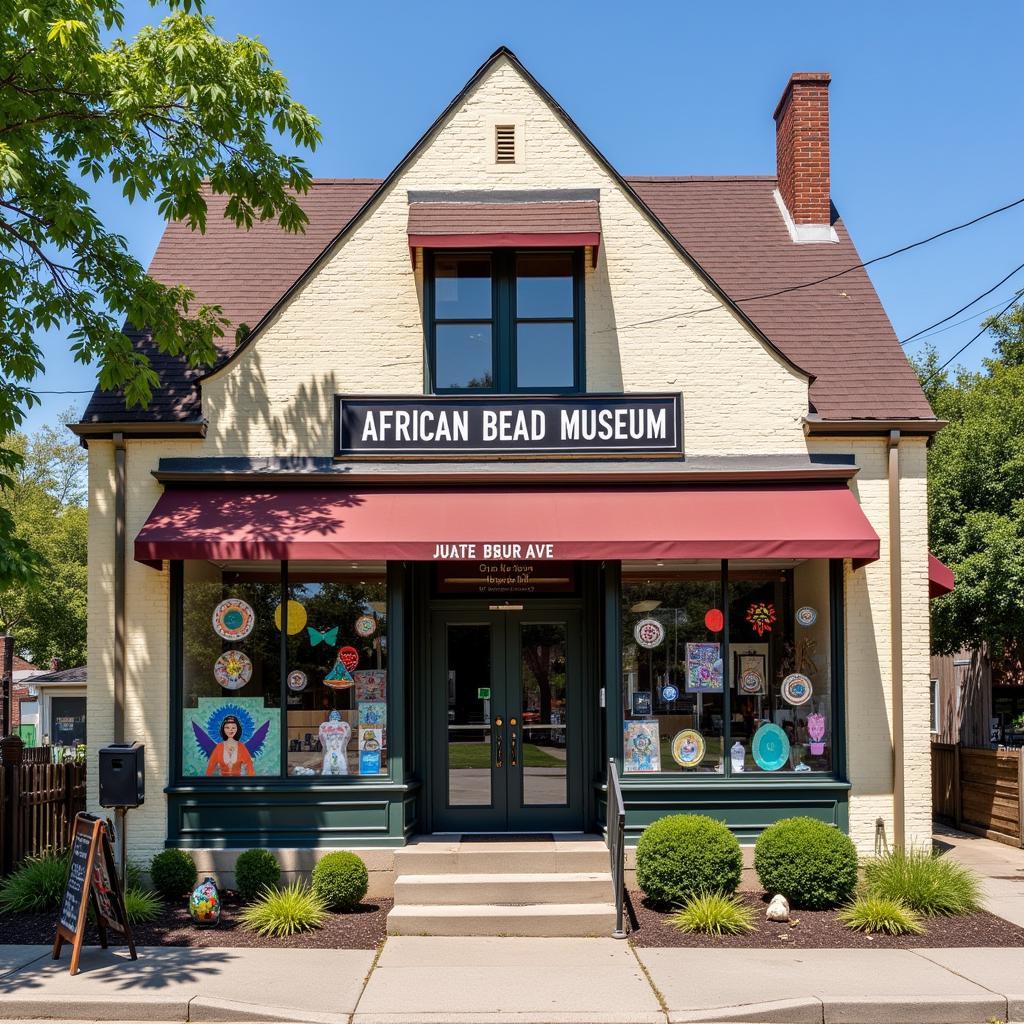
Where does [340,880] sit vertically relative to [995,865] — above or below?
above

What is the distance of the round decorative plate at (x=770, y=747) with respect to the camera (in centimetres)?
1261

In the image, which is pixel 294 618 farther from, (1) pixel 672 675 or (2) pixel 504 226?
(2) pixel 504 226

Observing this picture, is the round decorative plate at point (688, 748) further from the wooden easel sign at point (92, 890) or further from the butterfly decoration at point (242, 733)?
the wooden easel sign at point (92, 890)

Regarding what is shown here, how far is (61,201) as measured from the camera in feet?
36.7

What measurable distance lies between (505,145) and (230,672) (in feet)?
22.3

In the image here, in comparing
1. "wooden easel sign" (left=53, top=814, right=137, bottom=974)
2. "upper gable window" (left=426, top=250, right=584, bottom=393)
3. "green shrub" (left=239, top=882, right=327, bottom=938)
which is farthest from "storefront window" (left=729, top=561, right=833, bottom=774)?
"wooden easel sign" (left=53, top=814, right=137, bottom=974)

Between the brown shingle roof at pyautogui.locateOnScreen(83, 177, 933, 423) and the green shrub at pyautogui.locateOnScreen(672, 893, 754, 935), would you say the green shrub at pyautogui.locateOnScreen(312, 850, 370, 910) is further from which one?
the brown shingle roof at pyautogui.locateOnScreen(83, 177, 933, 423)

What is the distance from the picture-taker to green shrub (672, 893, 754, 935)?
10.5 metres

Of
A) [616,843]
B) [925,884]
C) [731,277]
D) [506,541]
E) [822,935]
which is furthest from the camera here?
[731,277]

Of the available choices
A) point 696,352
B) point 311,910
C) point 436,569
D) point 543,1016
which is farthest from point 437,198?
point 543,1016

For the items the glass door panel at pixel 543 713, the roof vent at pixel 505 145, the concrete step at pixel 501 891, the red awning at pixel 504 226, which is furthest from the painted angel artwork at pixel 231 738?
the roof vent at pixel 505 145

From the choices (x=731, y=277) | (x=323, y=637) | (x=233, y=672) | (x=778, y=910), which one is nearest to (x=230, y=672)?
(x=233, y=672)

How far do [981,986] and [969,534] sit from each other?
11.3m

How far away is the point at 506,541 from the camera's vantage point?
11992 mm
